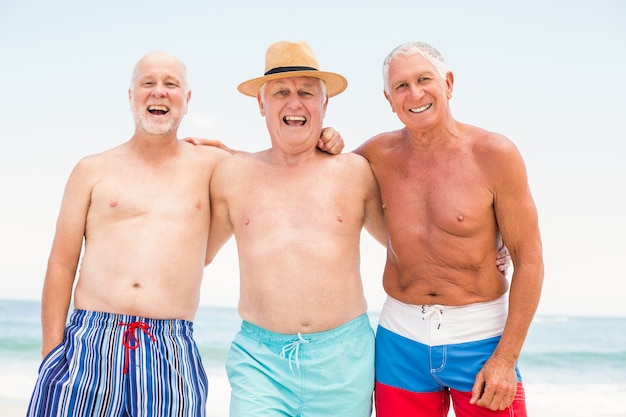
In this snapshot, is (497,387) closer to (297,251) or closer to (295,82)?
(297,251)

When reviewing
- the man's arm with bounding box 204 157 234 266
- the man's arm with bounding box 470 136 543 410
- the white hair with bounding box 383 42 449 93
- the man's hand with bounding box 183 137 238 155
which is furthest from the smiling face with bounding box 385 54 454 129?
the man's hand with bounding box 183 137 238 155

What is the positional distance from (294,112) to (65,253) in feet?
4.28

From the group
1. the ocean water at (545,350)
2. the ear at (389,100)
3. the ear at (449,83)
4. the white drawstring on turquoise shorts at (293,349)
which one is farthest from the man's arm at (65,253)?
the ocean water at (545,350)

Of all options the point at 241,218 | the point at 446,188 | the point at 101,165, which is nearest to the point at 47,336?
the point at 101,165

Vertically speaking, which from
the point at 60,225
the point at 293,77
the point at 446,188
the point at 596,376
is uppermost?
the point at 293,77

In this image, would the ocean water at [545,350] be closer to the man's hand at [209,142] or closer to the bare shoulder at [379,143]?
the man's hand at [209,142]

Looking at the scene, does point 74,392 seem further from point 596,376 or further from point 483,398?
point 596,376

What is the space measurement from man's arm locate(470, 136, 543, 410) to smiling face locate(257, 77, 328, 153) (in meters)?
0.92

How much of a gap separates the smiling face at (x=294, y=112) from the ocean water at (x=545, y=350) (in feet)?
26.9

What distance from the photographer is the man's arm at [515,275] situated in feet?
9.02

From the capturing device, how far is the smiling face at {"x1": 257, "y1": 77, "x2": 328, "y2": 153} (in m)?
3.23

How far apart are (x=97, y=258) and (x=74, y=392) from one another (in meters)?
0.62

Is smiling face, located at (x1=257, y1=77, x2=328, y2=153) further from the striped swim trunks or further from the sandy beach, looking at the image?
the sandy beach

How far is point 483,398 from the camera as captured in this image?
9.02ft
